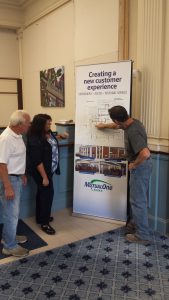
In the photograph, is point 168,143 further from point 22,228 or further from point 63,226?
point 22,228

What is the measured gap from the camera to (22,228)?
322 cm

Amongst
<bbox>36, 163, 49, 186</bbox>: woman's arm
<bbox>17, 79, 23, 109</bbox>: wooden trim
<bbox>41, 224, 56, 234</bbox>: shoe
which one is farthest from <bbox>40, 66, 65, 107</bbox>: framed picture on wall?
<bbox>41, 224, 56, 234</bbox>: shoe

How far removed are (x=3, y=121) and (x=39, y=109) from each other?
113cm

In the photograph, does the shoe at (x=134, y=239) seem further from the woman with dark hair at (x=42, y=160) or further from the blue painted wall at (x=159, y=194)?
the woman with dark hair at (x=42, y=160)

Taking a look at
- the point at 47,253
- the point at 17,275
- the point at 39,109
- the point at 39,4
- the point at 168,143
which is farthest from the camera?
the point at 39,109

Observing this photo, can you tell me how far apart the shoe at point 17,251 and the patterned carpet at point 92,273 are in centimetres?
7

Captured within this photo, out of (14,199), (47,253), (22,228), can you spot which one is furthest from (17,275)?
(22,228)

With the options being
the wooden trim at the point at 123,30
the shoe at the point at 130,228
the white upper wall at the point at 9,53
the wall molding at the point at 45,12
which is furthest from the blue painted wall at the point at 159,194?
the white upper wall at the point at 9,53

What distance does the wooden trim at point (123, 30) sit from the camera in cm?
343

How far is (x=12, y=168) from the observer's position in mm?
2428

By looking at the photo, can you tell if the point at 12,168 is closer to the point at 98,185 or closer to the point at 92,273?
the point at 92,273

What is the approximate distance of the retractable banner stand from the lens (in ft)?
10.5

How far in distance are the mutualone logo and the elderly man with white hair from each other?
1068 mm

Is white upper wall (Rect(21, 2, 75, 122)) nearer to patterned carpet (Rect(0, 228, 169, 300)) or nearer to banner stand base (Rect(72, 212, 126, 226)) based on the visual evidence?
banner stand base (Rect(72, 212, 126, 226))
